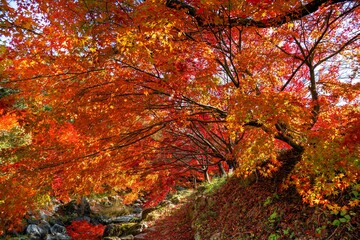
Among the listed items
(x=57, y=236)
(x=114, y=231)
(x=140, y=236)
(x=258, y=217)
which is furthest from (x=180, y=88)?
(x=57, y=236)

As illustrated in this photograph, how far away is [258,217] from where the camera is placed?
641cm

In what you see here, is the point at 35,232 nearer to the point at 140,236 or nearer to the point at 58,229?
the point at 58,229

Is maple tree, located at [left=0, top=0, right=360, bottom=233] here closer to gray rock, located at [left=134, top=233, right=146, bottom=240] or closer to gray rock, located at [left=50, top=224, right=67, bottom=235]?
gray rock, located at [left=134, top=233, right=146, bottom=240]

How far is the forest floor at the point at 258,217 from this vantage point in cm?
474

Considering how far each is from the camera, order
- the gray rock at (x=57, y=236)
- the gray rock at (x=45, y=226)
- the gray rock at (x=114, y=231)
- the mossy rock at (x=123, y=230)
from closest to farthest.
Result: 1. the mossy rock at (x=123, y=230)
2. the gray rock at (x=114, y=231)
3. the gray rock at (x=57, y=236)
4. the gray rock at (x=45, y=226)

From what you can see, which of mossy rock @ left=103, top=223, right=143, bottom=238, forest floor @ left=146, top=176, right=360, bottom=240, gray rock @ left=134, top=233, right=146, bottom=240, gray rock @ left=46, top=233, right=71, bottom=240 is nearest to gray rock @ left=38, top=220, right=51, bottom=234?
gray rock @ left=46, top=233, right=71, bottom=240

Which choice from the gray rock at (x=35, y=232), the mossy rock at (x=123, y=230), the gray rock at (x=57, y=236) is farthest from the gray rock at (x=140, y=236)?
the gray rock at (x=35, y=232)

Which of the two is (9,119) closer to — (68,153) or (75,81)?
(68,153)

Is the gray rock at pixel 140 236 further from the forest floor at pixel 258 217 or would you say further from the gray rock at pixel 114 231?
the gray rock at pixel 114 231

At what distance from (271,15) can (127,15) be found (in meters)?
3.07

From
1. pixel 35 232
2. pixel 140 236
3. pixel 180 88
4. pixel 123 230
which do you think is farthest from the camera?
pixel 35 232

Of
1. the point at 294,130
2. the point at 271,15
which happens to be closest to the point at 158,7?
the point at 271,15

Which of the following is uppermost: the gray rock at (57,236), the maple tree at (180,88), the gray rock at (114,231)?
the maple tree at (180,88)

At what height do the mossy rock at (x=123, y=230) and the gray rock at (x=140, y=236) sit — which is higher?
the gray rock at (x=140, y=236)
